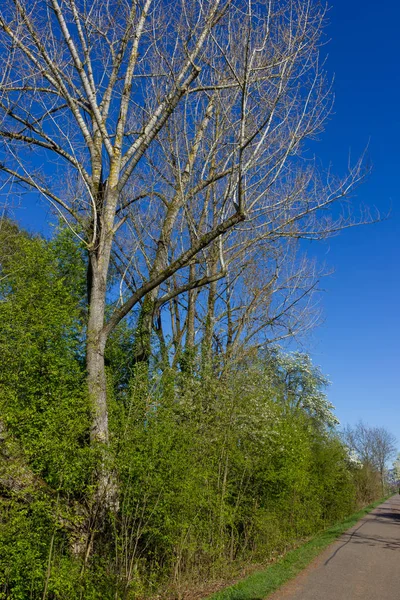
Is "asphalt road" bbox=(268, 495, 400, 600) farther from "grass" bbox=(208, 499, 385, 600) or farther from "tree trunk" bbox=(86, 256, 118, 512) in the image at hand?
"tree trunk" bbox=(86, 256, 118, 512)

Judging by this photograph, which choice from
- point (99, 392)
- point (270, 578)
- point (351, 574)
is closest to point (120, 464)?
point (99, 392)

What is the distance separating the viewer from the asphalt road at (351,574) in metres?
8.16

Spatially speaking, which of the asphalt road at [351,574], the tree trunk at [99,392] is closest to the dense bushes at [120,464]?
the tree trunk at [99,392]

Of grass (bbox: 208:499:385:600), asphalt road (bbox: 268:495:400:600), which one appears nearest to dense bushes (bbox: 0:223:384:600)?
grass (bbox: 208:499:385:600)

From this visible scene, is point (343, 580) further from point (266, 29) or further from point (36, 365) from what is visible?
point (266, 29)

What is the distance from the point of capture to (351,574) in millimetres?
9883

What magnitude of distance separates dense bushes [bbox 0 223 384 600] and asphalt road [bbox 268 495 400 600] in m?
1.83

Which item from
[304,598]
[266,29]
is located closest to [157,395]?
[304,598]

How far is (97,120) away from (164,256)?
5.21 meters

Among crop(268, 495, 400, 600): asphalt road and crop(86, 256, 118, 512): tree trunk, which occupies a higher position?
crop(86, 256, 118, 512): tree trunk

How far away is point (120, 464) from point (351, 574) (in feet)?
17.6

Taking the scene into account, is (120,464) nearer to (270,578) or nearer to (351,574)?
(270,578)

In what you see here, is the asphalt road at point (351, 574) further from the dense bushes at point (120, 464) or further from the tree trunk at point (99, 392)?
the tree trunk at point (99, 392)

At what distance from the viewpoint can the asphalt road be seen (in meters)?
8.16
